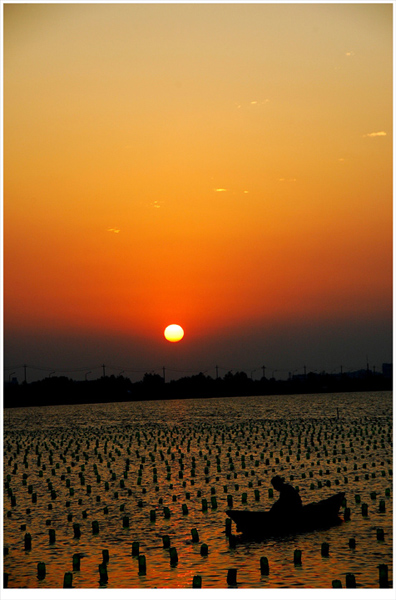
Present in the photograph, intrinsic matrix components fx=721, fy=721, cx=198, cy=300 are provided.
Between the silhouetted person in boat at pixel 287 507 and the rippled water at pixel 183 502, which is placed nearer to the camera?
the rippled water at pixel 183 502

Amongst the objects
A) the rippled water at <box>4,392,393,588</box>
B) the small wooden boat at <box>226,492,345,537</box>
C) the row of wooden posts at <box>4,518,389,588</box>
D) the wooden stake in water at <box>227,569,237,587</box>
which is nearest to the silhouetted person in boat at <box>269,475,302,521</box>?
the small wooden boat at <box>226,492,345,537</box>

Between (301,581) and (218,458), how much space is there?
89.6 ft

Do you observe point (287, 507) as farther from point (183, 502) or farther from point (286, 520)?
point (183, 502)

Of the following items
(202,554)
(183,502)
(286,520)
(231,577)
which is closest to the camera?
(231,577)

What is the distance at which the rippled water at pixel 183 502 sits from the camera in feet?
65.9

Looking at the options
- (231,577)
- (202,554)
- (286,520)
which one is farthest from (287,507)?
(231,577)

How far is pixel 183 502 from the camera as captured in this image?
1236 inches

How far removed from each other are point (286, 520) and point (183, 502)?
8412 mm

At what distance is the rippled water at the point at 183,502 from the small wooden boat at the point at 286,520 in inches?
15.2

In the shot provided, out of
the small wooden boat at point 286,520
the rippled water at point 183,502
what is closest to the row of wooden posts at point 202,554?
the rippled water at point 183,502

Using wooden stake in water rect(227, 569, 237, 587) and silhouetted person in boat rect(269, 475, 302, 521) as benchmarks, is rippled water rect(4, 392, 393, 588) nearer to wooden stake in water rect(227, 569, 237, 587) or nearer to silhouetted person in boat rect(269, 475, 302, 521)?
wooden stake in water rect(227, 569, 237, 587)

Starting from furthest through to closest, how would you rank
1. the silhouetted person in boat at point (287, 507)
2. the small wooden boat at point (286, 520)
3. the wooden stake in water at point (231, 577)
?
the silhouetted person in boat at point (287, 507), the small wooden boat at point (286, 520), the wooden stake in water at point (231, 577)

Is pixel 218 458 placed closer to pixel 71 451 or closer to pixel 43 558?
pixel 71 451

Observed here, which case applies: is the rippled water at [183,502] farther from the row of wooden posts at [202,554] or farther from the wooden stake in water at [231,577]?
the wooden stake in water at [231,577]
